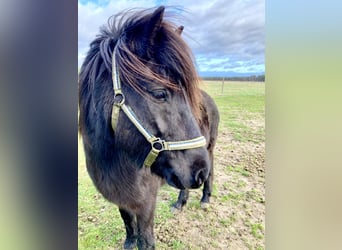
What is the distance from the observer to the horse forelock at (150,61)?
1.05 m

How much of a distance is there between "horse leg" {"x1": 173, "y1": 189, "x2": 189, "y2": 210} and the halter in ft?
0.54

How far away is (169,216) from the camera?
3.65 ft

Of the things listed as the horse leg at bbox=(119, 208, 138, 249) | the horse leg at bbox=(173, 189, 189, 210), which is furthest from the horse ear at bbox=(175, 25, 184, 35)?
the horse leg at bbox=(119, 208, 138, 249)

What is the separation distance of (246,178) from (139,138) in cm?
43

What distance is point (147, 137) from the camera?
3.34 feet

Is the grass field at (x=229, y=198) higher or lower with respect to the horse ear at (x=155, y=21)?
lower

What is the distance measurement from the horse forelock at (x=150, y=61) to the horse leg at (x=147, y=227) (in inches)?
15.8

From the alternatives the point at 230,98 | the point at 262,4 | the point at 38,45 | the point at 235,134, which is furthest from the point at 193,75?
the point at 38,45

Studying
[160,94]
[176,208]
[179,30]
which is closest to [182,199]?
[176,208]

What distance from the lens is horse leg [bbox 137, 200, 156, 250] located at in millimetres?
1108

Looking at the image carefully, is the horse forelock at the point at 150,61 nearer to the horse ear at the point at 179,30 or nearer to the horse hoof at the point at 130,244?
the horse ear at the point at 179,30

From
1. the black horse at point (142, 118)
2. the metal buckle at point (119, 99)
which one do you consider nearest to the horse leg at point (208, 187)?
the black horse at point (142, 118)

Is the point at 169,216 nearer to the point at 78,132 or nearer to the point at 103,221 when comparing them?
the point at 103,221

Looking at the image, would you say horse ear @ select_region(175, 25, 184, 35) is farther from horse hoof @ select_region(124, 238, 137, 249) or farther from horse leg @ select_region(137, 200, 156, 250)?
horse hoof @ select_region(124, 238, 137, 249)
